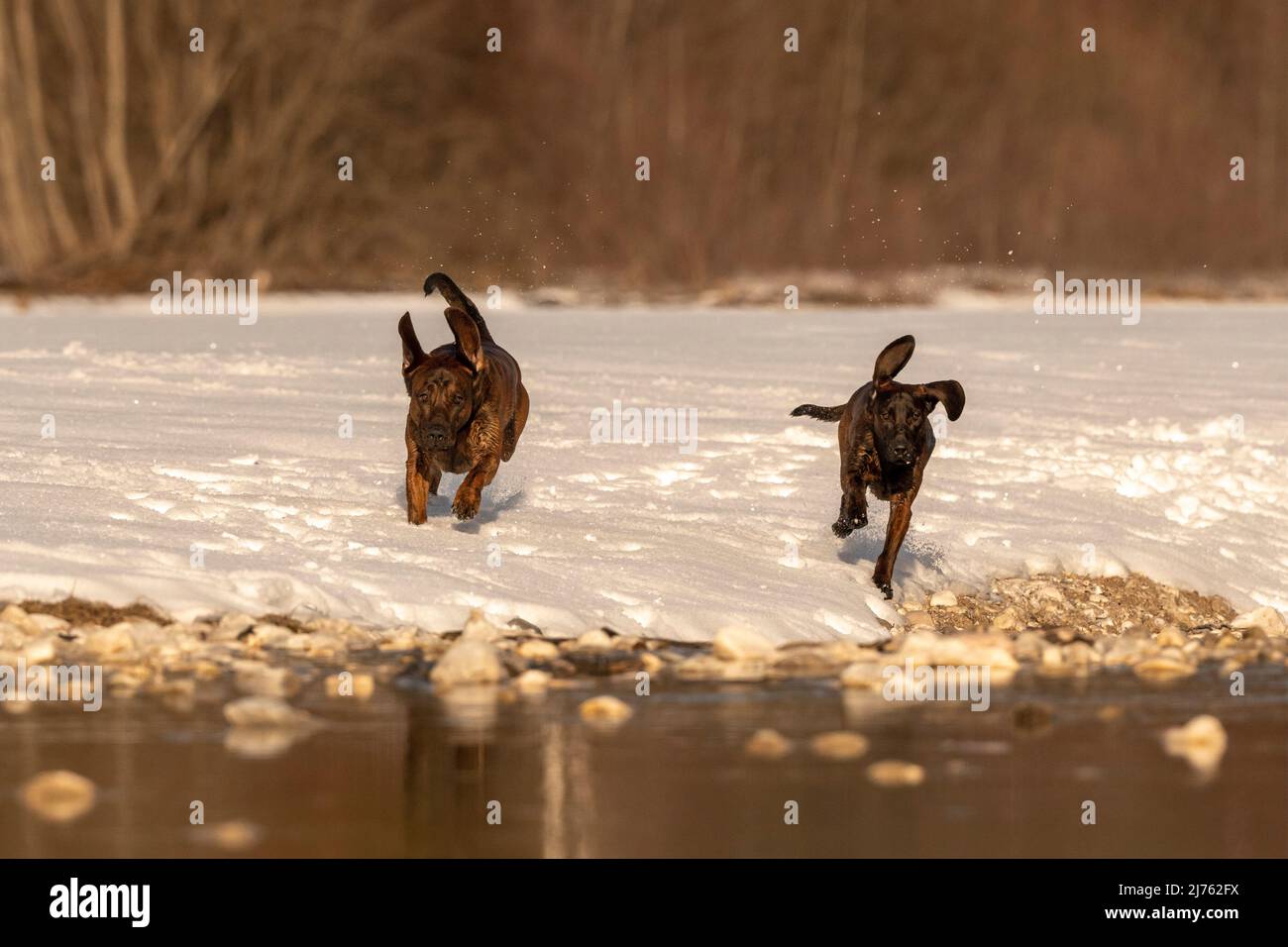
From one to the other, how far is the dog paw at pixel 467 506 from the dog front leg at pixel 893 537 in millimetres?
1912

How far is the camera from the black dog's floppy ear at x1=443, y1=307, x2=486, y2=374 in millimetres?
9539

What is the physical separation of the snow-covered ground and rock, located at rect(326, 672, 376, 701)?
1.06 m

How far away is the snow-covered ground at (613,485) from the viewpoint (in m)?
8.91

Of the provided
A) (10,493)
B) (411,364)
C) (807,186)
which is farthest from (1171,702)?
(807,186)

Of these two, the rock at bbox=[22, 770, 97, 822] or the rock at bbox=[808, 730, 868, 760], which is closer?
the rock at bbox=[22, 770, 97, 822]

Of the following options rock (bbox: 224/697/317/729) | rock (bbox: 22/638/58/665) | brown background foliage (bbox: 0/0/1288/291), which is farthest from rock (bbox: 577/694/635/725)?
brown background foliage (bbox: 0/0/1288/291)

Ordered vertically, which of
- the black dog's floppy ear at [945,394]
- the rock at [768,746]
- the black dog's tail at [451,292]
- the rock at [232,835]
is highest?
the black dog's tail at [451,292]

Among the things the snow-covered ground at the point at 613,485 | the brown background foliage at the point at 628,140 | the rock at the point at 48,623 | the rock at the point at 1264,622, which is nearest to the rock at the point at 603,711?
the snow-covered ground at the point at 613,485

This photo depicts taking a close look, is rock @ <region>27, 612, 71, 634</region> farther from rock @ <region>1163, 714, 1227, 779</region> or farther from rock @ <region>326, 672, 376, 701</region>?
rock @ <region>1163, 714, 1227, 779</region>

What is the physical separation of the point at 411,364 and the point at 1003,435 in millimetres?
5288

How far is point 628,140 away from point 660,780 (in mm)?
27145

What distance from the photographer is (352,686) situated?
7.37 m

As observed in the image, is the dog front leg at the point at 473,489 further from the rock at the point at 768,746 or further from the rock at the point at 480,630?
the rock at the point at 768,746

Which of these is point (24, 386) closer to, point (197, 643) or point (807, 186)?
point (197, 643)
